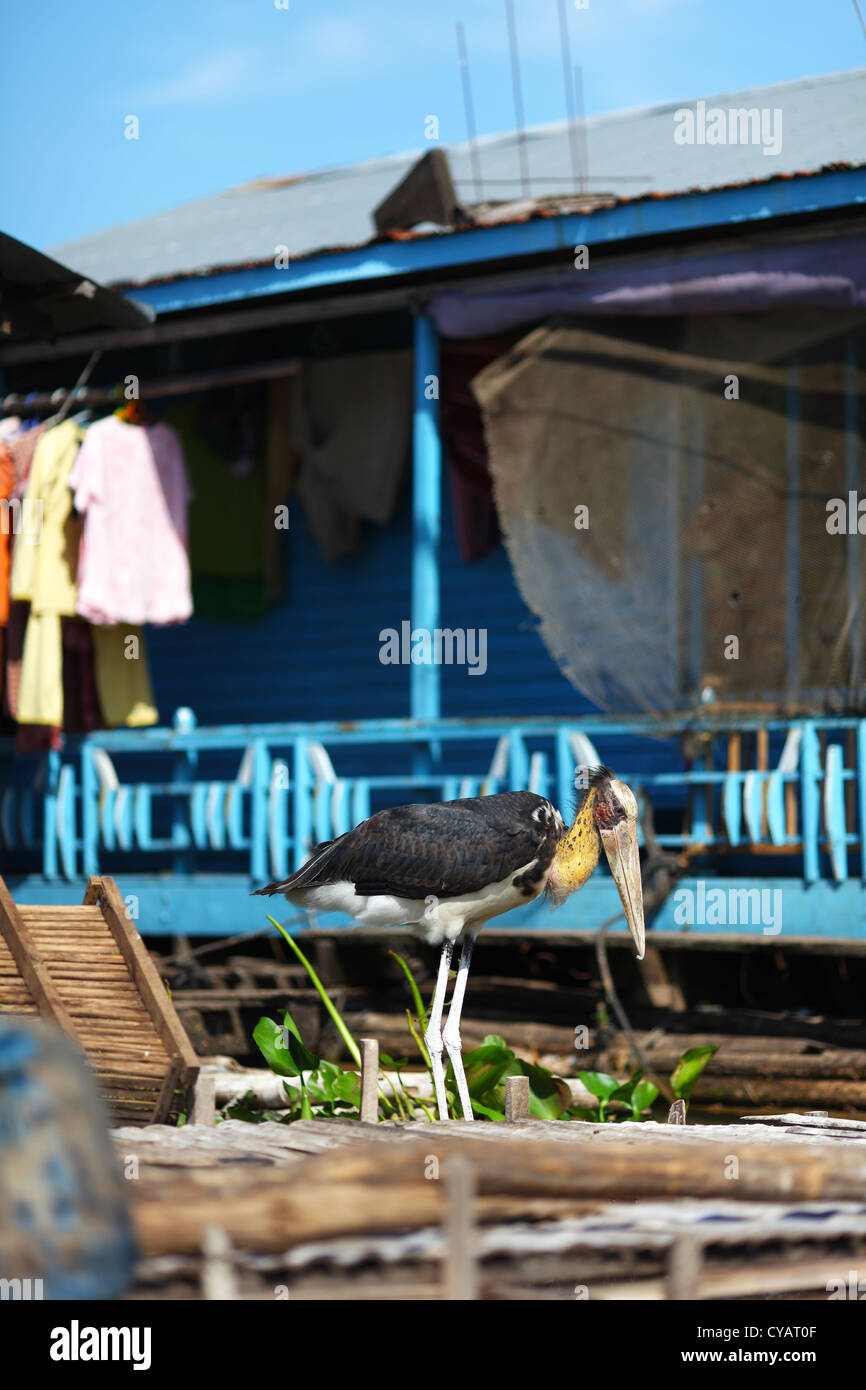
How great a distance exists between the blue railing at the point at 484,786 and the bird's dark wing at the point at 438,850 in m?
1.44

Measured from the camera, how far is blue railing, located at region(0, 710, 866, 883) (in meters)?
7.57

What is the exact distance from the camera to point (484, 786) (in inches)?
336

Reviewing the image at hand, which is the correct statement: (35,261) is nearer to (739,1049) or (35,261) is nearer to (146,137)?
(146,137)

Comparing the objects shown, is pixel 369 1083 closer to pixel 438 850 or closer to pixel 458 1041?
pixel 458 1041

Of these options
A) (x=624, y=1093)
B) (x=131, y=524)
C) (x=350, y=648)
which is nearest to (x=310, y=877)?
(x=624, y=1093)

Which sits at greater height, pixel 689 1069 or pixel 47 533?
pixel 47 533

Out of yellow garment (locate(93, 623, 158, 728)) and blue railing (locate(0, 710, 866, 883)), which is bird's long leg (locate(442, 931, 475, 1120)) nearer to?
blue railing (locate(0, 710, 866, 883))

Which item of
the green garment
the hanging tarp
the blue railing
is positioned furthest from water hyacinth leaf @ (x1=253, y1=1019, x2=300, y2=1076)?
the green garment

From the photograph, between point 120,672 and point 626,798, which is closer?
point 626,798

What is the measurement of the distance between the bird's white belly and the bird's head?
0.38ft

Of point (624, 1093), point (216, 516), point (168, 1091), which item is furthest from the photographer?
point (216, 516)

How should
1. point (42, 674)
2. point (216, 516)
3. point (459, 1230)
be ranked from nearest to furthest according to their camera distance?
point (459, 1230) < point (42, 674) < point (216, 516)

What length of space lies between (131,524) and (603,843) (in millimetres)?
4629

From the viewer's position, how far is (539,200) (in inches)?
355
